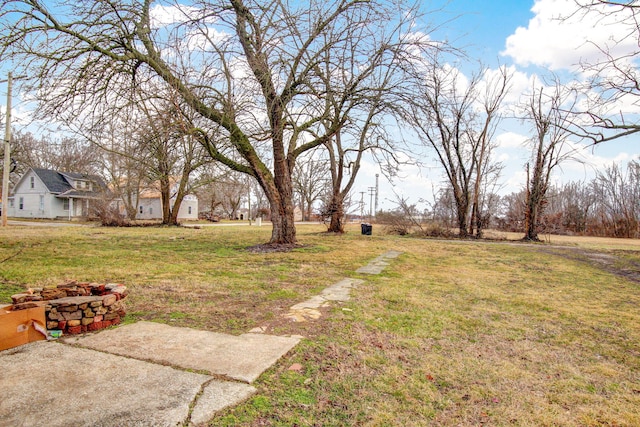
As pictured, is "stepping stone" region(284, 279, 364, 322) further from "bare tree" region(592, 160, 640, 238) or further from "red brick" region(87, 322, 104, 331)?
"bare tree" region(592, 160, 640, 238)

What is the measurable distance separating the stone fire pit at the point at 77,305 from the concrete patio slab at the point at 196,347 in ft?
0.55

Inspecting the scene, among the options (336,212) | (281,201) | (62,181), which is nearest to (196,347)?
(281,201)

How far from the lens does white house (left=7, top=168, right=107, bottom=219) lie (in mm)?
27705

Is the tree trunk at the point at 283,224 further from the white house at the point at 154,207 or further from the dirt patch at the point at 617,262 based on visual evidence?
the white house at the point at 154,207

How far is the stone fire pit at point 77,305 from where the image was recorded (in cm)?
286

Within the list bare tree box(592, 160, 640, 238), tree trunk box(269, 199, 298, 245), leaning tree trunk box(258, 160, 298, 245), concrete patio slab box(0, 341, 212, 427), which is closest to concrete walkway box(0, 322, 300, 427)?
concrete patio slab box(0, 341, 212, 427)

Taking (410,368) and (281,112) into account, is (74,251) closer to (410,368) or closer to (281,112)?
(281,112)

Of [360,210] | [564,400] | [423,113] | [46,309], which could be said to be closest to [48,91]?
[46,309]

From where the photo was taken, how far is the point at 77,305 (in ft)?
9.62

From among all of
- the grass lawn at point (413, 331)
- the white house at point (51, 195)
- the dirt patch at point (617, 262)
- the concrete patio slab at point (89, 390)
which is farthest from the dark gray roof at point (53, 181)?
the dirt patch at point (617, 262)

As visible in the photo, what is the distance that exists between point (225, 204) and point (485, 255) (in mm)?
37907

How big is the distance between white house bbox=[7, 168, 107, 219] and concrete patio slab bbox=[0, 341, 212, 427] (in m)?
29.3

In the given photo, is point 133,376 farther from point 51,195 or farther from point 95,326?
point 51,195

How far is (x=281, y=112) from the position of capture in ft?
27.7
